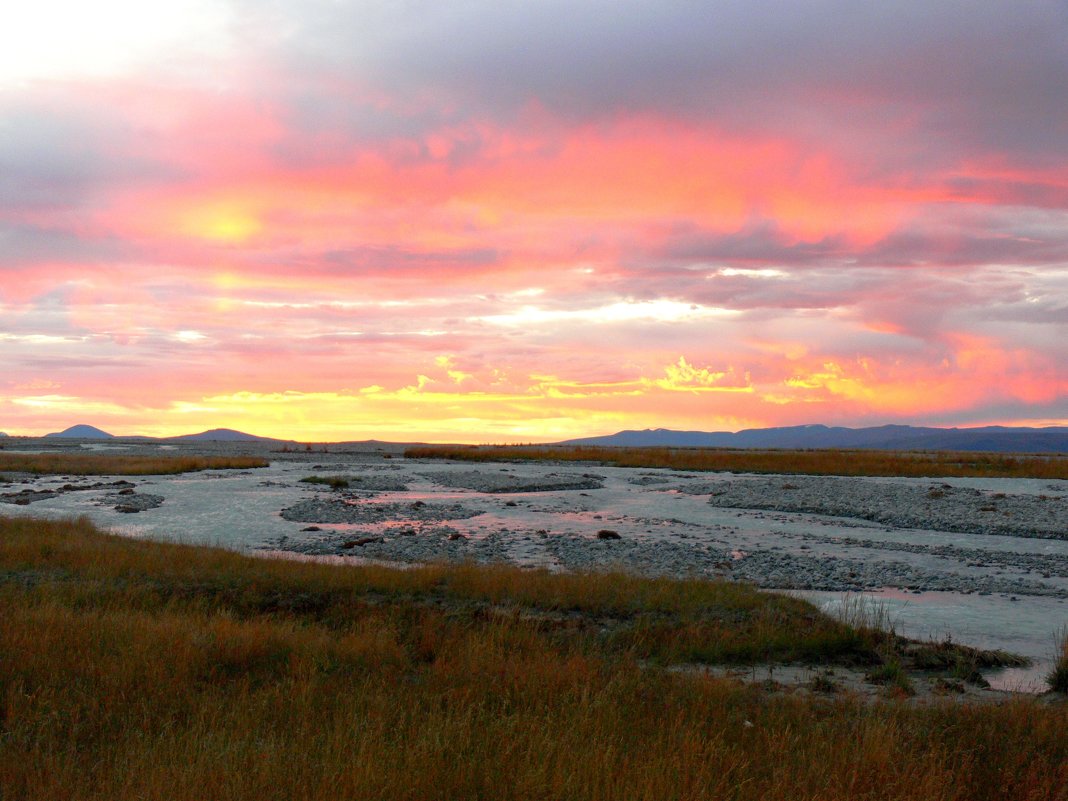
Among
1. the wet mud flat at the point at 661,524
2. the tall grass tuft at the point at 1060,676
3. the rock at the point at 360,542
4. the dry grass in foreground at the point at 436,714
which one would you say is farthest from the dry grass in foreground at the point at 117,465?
the tall grass tuft at the point at 1060,676

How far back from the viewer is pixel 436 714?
28.0 feet

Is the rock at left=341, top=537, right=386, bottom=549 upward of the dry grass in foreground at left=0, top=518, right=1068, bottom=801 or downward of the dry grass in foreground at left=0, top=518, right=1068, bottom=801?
downward

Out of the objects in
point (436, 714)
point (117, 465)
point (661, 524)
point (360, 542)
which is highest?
point (117, 465)

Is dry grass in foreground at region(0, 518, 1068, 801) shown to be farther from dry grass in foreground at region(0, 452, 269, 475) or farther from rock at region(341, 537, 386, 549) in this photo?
dry grass in foreground at region(0, 452, 269, 475)

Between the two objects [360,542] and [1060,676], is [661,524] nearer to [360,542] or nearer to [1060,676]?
[360,542]

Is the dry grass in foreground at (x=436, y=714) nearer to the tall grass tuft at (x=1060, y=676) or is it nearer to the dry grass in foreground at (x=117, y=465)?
the tall grass tuft at (x=1060, y=676)

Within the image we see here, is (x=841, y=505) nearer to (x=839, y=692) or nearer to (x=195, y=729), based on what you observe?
(x=839, y=692)

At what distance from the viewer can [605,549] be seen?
25.2 m

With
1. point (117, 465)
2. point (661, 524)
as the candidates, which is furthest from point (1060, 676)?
point (117, 465)

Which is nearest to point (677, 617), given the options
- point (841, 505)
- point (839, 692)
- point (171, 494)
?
point (839, 692)

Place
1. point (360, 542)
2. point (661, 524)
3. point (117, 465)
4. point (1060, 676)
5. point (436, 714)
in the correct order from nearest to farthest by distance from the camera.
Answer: point (436, 714) → point (1060, 676) → point (360, 542) → point (661, 524) → point (117, 465)

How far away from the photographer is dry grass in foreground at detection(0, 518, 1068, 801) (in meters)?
6.88

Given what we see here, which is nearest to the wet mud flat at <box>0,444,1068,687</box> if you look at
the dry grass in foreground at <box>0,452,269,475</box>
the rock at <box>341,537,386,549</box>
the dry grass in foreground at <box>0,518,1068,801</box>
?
the rock at <box>341,537,386,549</box>

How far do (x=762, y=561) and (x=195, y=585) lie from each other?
15497 millimetres
